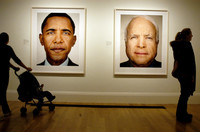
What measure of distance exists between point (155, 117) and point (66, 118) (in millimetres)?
1783

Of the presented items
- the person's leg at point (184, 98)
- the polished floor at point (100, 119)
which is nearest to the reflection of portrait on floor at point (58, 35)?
the polished floor at point (100, 119)

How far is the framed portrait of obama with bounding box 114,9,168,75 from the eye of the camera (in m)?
5.29

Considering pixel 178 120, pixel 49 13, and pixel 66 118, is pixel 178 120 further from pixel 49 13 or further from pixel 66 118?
pixel 49 13

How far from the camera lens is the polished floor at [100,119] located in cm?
328

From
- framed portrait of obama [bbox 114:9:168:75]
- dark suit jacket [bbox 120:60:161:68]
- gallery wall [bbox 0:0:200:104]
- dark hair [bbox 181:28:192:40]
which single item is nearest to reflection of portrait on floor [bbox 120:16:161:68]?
framed portrait of obama [bbox 114:9:168:75]

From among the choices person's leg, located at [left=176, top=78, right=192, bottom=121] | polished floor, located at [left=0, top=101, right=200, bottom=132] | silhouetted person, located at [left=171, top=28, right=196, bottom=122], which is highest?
silhouetted person, located at [left=171, top=28, right=196, bottom=122]

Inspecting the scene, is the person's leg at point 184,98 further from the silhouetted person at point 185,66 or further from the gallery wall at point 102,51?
the gallery wall at point 102,51

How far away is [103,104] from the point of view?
5.14 m

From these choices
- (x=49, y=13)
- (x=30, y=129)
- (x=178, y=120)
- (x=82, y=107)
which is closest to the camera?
(x=30, y=129)

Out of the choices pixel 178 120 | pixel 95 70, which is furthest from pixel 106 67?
pixel 178 120

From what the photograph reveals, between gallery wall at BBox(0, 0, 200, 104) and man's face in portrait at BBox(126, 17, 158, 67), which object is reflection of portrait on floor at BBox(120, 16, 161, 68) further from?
gallery wall at BBox(0, 0, 200, 104)

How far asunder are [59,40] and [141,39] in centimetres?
217

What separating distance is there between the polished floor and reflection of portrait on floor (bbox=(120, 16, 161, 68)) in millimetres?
1307

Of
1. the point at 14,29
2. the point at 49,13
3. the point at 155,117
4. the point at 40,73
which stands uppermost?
the point at 49,13
